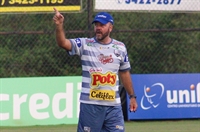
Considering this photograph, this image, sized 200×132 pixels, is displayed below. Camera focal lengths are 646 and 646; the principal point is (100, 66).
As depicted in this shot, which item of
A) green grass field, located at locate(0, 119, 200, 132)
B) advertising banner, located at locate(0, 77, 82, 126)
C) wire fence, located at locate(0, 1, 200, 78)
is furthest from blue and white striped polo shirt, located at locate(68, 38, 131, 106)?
wire fence, located at locate(0, 1, 200, 78)

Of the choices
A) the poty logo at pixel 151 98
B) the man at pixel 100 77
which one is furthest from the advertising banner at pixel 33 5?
the man at pixel 100 77

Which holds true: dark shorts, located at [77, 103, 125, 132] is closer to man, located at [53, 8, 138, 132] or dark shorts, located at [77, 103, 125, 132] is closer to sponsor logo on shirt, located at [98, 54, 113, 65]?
man, located at [53, 8, 138, 132]

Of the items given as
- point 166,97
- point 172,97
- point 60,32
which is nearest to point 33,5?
point 166,97

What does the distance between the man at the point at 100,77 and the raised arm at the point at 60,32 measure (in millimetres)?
120

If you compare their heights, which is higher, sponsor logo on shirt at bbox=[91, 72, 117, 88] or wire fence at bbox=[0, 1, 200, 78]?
sponsor logo on shirt at bbox=[91, 72, 117, 88]

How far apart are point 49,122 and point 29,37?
5.44m

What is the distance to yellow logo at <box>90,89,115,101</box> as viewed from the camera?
726 cm

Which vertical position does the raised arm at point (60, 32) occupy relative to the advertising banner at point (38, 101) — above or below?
above

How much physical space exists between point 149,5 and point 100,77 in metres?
6.77

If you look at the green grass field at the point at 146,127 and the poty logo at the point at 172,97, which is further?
the poty logo at the point at 172,97

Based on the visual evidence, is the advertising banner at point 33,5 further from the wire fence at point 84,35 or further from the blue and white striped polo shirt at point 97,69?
the blue and white striped polo shirt at point 97,69

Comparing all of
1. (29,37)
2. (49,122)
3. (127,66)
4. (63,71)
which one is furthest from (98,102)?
(29,37)

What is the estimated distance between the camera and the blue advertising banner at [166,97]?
13312 mm

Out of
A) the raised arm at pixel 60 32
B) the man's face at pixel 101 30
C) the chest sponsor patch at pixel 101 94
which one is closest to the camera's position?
the raised arm at pixel 60 32
